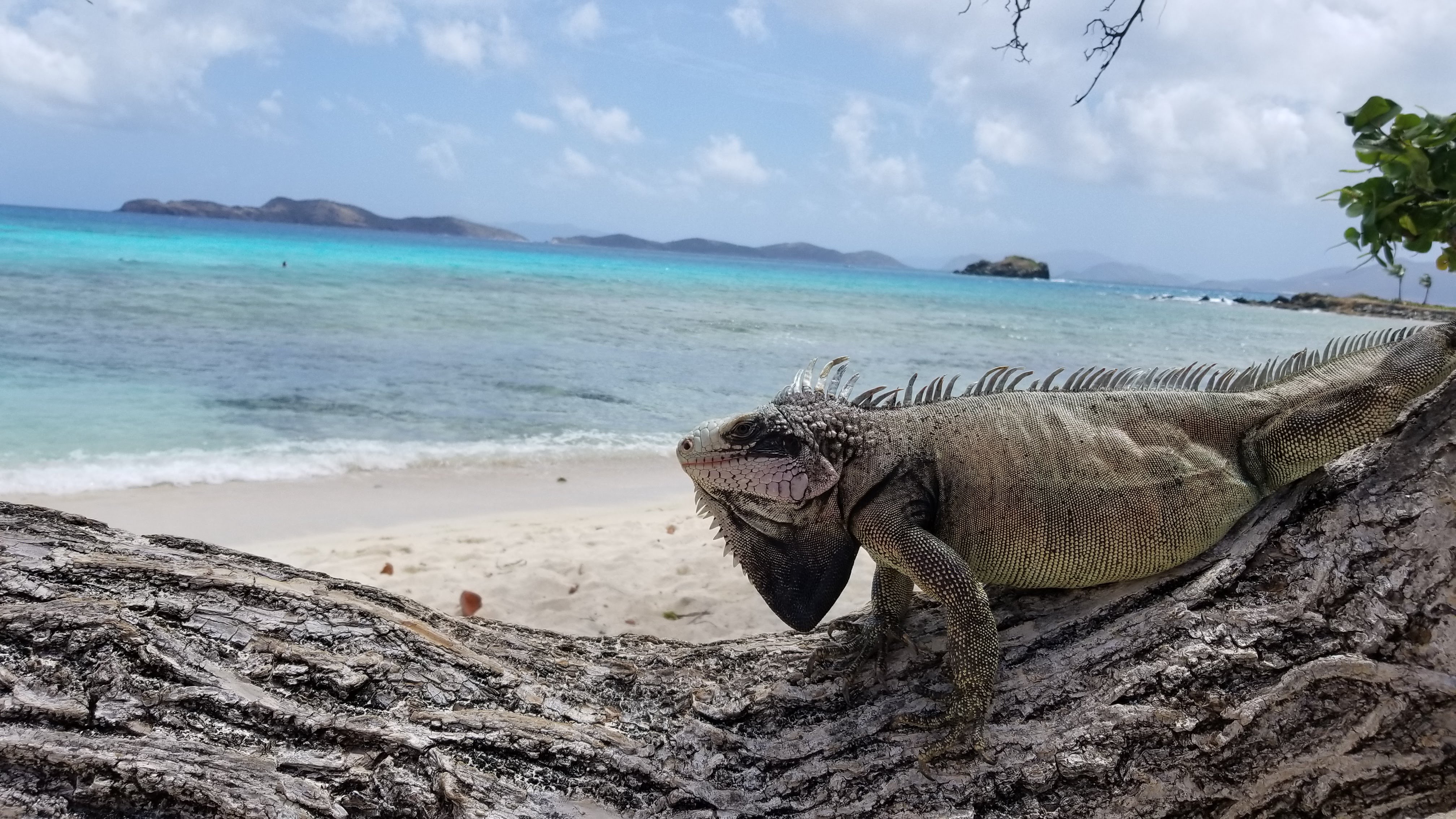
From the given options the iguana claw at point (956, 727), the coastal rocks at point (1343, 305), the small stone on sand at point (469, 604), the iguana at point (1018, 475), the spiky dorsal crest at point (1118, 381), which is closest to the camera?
the iguana claw at point (956, 727)

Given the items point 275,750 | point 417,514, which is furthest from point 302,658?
point 417,514

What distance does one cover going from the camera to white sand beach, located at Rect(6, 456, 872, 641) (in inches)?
236

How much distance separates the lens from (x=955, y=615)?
8.96ft

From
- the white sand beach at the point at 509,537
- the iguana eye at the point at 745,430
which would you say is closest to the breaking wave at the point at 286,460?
the white sand beach at the point at 509,537

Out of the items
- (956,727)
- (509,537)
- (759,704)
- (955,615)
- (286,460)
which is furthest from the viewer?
(286,460)

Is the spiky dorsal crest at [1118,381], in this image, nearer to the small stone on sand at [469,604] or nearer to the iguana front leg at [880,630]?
the iguana front leg at [880,630]

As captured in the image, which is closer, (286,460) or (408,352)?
(286,460)

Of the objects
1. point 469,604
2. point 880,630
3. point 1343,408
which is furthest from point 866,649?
point 469,604

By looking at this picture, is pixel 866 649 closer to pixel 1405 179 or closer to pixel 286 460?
pixel 1405 179

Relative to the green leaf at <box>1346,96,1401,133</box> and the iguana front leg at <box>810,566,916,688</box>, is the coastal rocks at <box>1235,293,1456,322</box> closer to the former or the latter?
the green leaf at <box>1346,96,1401,133</box>

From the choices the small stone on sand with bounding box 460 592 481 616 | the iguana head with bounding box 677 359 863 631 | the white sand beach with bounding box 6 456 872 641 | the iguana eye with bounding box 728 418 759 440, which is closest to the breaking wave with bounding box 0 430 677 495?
the white sand beach with bounding box 6 456 872 641

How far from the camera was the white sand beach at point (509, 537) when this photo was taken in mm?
5996

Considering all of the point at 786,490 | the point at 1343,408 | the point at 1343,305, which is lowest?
the point at 786,490

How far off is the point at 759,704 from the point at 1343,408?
2195mm
